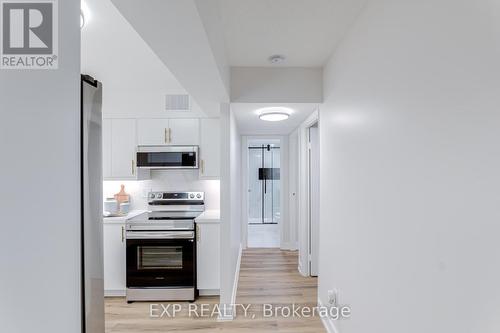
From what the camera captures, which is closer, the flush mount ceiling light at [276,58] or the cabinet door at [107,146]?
the flush mount ceiling light at [276,58]

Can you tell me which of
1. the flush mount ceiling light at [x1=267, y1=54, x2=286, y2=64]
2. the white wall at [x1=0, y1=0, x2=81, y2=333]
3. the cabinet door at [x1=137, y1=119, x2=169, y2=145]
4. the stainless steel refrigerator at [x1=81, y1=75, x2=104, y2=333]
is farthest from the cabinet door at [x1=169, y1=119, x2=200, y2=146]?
the white wall at [x1=0, y1=0, x2=81, y2=333]

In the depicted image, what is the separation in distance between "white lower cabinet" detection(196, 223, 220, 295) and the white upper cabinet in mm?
1121

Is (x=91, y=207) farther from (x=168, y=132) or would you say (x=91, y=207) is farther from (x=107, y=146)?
(x=107, y=146)

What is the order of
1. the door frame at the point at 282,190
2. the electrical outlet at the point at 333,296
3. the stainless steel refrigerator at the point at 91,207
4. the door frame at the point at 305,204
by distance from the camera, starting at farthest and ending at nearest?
the door frame at the point at 282,190, the door frame at the point at 305,204, the electrical outlet at the point at 333,296, the stainless steel refrigerator at the point at 91,207

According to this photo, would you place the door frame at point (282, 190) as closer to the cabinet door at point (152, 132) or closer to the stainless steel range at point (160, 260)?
the cabinet door at point (152, 132)

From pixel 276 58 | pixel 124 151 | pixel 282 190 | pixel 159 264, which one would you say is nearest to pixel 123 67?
pixel 124 151

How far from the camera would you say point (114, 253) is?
3.25 meters

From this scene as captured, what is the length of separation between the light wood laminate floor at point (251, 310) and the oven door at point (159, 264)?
258 mm

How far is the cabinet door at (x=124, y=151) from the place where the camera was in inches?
141

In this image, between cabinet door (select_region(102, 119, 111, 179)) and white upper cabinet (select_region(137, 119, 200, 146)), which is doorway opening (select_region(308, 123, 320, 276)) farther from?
cabinet door (select_region(102, 119, 111, 179))

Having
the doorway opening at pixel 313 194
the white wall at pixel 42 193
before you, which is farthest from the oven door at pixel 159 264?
the white wall at pixel 42 193

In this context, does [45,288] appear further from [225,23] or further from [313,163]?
[313,163]

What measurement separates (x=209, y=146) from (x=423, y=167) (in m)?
2.77

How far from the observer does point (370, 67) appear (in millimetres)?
1683
